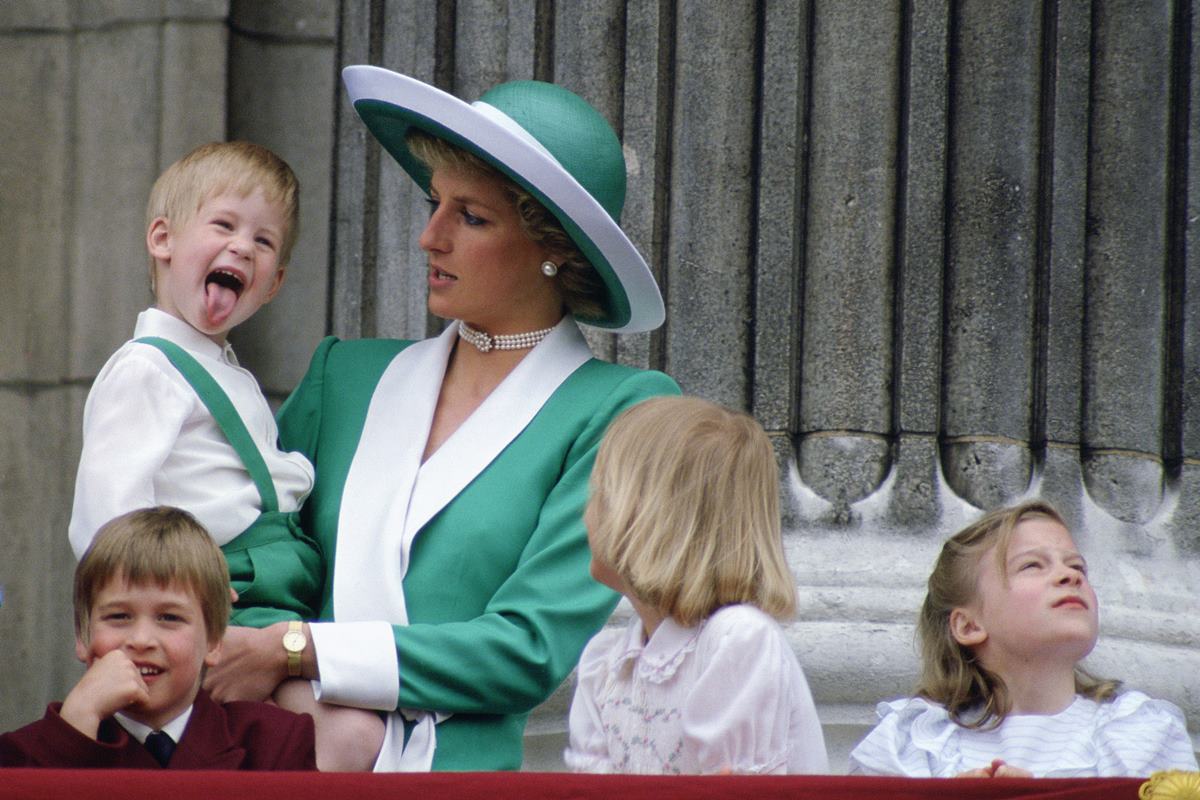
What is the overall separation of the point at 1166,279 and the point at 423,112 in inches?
60.9

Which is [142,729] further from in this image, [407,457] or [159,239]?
[159,239]

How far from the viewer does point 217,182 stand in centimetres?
330

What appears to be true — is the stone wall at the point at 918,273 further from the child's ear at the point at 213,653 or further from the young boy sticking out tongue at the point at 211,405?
the child's ear at the point at 213,653

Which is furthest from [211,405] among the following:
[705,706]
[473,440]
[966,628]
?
[966,628]

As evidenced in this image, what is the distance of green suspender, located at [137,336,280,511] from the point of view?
317 cm

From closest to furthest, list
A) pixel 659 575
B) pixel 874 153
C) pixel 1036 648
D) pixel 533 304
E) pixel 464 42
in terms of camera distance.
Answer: pixel 659 575, pixel 1036 648, pixel 533 304, pixel 874 153, pixel 464 42

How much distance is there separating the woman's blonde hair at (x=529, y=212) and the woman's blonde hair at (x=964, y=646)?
0.71 metres

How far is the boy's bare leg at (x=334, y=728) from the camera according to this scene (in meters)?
3.02

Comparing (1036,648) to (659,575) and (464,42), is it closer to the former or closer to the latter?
(659,575)

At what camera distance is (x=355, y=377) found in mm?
3514

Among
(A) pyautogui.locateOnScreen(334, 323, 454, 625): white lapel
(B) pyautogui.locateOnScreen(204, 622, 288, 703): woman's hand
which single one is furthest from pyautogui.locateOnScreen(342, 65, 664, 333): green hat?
(B) pyautogui.locateOnScreen(204, 622, 288, 703): woman's hand

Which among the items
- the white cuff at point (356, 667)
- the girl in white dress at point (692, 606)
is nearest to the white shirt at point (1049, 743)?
the girl in white dress at point (692, 606)

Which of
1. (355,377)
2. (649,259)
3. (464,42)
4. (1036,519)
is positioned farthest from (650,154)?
(1036,519)

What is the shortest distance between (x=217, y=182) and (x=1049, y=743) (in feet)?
4.88
